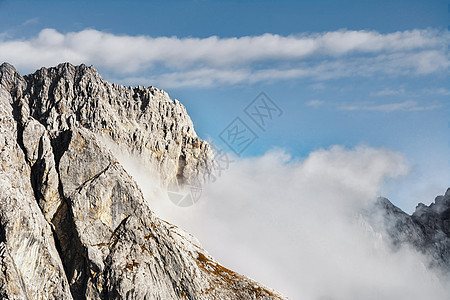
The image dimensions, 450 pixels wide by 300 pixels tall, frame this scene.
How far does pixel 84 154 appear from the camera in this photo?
338ft

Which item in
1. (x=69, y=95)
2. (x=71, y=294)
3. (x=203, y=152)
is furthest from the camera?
(x=203, y=152)

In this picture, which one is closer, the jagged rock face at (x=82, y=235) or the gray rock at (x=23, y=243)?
the gray rock at (x=23, y=243)

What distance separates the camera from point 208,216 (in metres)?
180

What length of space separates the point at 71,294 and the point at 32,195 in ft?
77.3

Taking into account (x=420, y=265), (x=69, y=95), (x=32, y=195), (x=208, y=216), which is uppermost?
(x=420, y=265)

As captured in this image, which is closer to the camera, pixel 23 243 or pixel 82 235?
pixel 23 243

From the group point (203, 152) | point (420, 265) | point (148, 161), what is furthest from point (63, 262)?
point (420, 265)

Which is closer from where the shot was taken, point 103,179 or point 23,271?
point 23,271

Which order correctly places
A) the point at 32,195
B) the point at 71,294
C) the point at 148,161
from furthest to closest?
the point at 148,161, the point at 32,195, the point at 71,294

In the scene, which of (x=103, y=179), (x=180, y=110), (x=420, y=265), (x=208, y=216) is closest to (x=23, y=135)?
(x=103, y=179)

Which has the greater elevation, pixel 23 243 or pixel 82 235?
pixel 82 235

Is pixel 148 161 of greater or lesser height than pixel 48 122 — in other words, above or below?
above

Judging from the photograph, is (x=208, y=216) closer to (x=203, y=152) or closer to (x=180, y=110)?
(x=203, y=152)

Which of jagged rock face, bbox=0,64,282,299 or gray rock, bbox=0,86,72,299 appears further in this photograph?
jagged rock face, bbox=0,64,282,299
